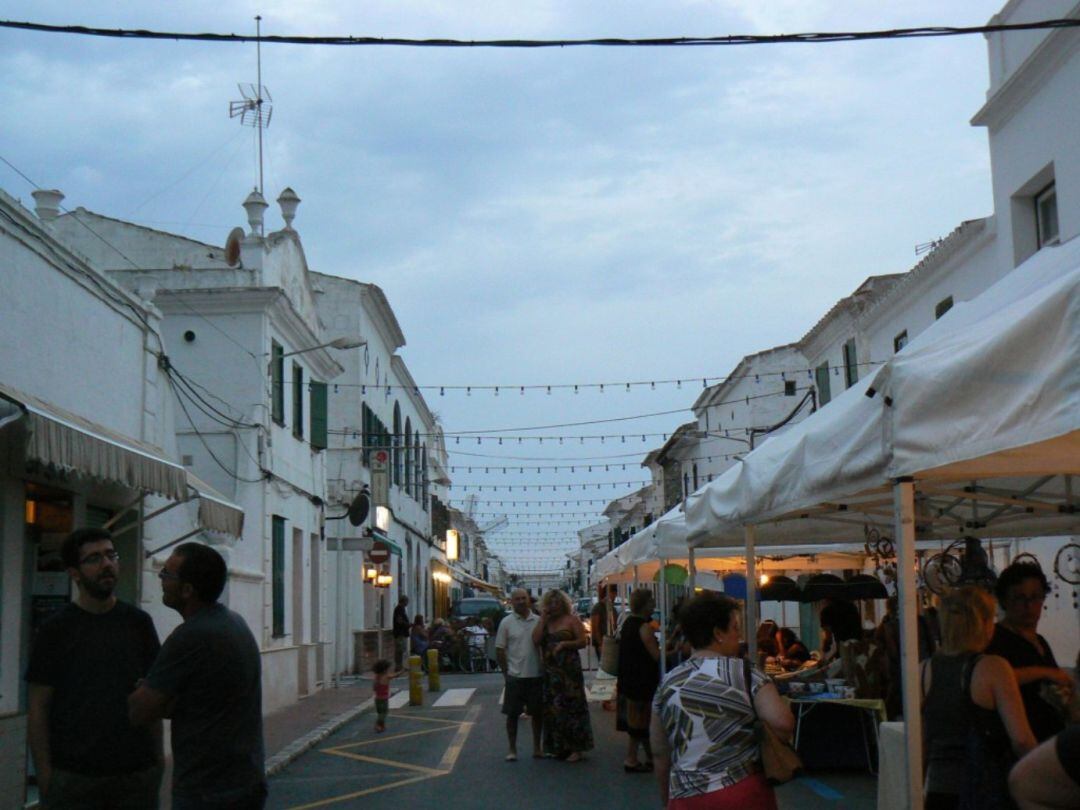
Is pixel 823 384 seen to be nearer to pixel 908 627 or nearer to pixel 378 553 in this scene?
pixel 378 553

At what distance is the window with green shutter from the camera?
25906 mm

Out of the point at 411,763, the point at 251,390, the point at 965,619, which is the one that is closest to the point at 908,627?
the point at 965,619

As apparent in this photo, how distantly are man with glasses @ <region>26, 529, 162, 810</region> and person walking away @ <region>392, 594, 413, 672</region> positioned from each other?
28915 millimetres

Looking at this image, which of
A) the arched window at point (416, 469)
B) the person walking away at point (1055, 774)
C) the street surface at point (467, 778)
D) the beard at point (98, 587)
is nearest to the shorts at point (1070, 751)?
the person walking away at point (1055, 774)

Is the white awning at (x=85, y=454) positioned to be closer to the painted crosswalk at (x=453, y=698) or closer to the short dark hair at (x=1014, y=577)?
the short dark hair at (x=1014, y=577)

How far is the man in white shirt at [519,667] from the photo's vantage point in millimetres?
13438

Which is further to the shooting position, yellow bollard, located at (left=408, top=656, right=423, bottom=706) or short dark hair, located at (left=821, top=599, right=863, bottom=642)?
yellow bollard, located at (left=408, top=656, right=423, bottom=706)

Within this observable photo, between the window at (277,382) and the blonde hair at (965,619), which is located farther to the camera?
the window at (277,382)

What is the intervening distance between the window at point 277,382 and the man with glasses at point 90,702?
16688mm

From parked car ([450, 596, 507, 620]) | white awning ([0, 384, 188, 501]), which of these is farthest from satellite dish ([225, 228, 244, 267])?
parked car ([450, 596, 507, 620])

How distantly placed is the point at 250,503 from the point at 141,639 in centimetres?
1582

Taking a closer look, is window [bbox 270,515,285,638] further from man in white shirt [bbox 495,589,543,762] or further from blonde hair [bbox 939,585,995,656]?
blonde hair [bbox 939,585,995,656]

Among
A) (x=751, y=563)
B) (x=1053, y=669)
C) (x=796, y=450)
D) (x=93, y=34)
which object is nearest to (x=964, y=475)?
(x=796, y=450)

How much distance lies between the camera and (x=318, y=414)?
85.8 feet
